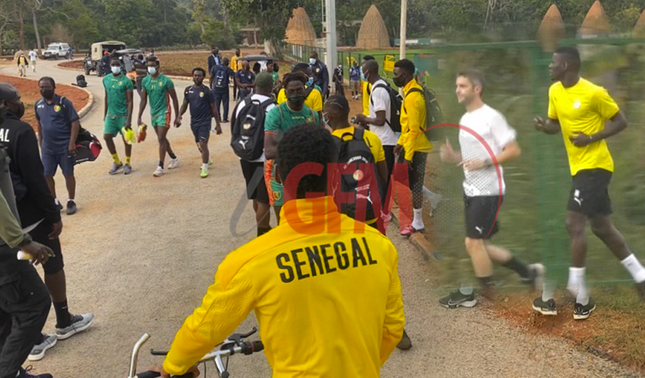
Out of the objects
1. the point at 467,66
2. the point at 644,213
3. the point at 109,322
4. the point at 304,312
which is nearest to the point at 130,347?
the point at 109,322

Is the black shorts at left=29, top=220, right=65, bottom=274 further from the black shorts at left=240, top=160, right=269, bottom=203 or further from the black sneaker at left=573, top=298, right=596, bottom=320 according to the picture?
the black sneaker at left=573, top=298, right=596, bottom=320

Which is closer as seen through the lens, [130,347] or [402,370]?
[402,370]

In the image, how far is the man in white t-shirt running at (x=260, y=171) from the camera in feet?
20.3

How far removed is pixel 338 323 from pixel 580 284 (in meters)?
3.20

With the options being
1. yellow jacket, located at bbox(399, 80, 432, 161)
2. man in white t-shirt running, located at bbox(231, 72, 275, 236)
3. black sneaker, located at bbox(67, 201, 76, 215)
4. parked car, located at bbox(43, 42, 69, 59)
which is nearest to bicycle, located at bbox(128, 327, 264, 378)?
man in white t-shirt running, located at bbox(231, 72, 275, 236)

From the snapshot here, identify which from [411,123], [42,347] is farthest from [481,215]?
[42,347]

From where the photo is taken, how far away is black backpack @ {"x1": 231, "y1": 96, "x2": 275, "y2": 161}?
6.14m

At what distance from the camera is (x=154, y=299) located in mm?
5699

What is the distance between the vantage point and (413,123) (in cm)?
626

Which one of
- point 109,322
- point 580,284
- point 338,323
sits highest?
point 338,323

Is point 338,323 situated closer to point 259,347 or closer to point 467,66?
point 259,347

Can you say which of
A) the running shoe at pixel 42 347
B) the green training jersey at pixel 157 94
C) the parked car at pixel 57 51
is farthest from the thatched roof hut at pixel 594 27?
the parked car at pixel 57 51

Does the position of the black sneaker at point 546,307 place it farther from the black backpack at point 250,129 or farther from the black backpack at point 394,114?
the black backpack at point 250,129

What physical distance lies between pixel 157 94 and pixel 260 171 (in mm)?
4758
